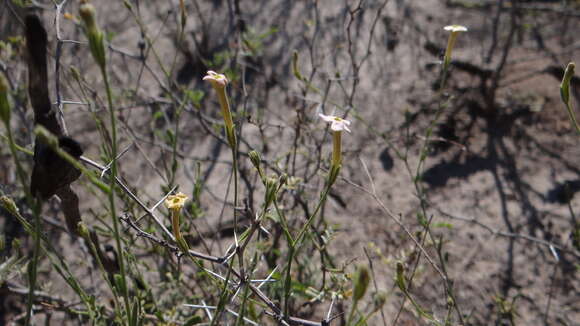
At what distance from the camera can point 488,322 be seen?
191cm

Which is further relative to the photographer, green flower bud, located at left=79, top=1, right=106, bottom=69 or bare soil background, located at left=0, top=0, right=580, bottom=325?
bare soil background, located at left=0, top=0, right=580, bottom=325

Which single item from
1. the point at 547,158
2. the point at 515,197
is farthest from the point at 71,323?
the point at 547,158

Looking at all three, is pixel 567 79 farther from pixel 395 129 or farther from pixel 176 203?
pixel 395 129

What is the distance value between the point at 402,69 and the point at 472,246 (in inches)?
50.4

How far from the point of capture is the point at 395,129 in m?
2.66

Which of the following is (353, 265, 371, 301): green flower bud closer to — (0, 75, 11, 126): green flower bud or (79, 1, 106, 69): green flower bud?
(79, 1, 106, 69): green flower bud

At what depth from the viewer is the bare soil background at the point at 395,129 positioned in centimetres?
201

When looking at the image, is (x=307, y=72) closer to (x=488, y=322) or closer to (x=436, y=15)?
(x=436, y=15)

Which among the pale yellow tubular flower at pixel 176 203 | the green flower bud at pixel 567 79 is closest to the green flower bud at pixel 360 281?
the pale yellow tubular flower at pixel 176 203

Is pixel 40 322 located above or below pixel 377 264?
below

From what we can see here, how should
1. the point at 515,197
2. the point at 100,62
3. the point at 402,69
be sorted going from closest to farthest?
the point at 100,62, the point at 515,197, the point at 402,69

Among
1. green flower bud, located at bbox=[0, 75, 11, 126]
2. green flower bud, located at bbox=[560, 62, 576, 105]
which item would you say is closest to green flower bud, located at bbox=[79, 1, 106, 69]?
green flower bud, located at bbox=[0, 75, 11, 126]

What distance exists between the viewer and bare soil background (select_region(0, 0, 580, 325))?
6.61 ft

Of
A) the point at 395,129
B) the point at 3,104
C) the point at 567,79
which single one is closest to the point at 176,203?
the point at 3,104
